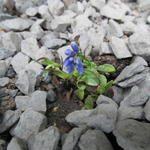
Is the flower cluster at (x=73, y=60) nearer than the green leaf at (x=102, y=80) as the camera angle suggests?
Yes

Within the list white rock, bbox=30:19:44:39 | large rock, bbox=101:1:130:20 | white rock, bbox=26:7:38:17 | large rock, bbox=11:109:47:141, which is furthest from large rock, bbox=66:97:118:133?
white rock, bbox=26:7:38:17

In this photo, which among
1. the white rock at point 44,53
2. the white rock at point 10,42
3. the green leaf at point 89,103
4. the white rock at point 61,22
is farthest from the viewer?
the white rock at point 61,22

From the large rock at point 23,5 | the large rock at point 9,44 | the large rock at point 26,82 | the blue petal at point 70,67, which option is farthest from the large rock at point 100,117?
the large rock at point 23,5

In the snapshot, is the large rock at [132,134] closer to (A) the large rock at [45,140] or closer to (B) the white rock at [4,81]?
(A) the large rock at [45,140]

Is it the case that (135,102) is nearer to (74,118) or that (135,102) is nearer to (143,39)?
(74,118)

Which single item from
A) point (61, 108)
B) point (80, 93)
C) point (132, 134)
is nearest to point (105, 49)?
point (80, 93)

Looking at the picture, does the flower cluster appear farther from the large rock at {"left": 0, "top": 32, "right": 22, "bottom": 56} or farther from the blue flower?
the large rock at {"left": 0, "top": 32, "right": 22, "bottom": 56}

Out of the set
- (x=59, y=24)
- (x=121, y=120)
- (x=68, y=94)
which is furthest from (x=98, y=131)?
(x=59, y=24)
